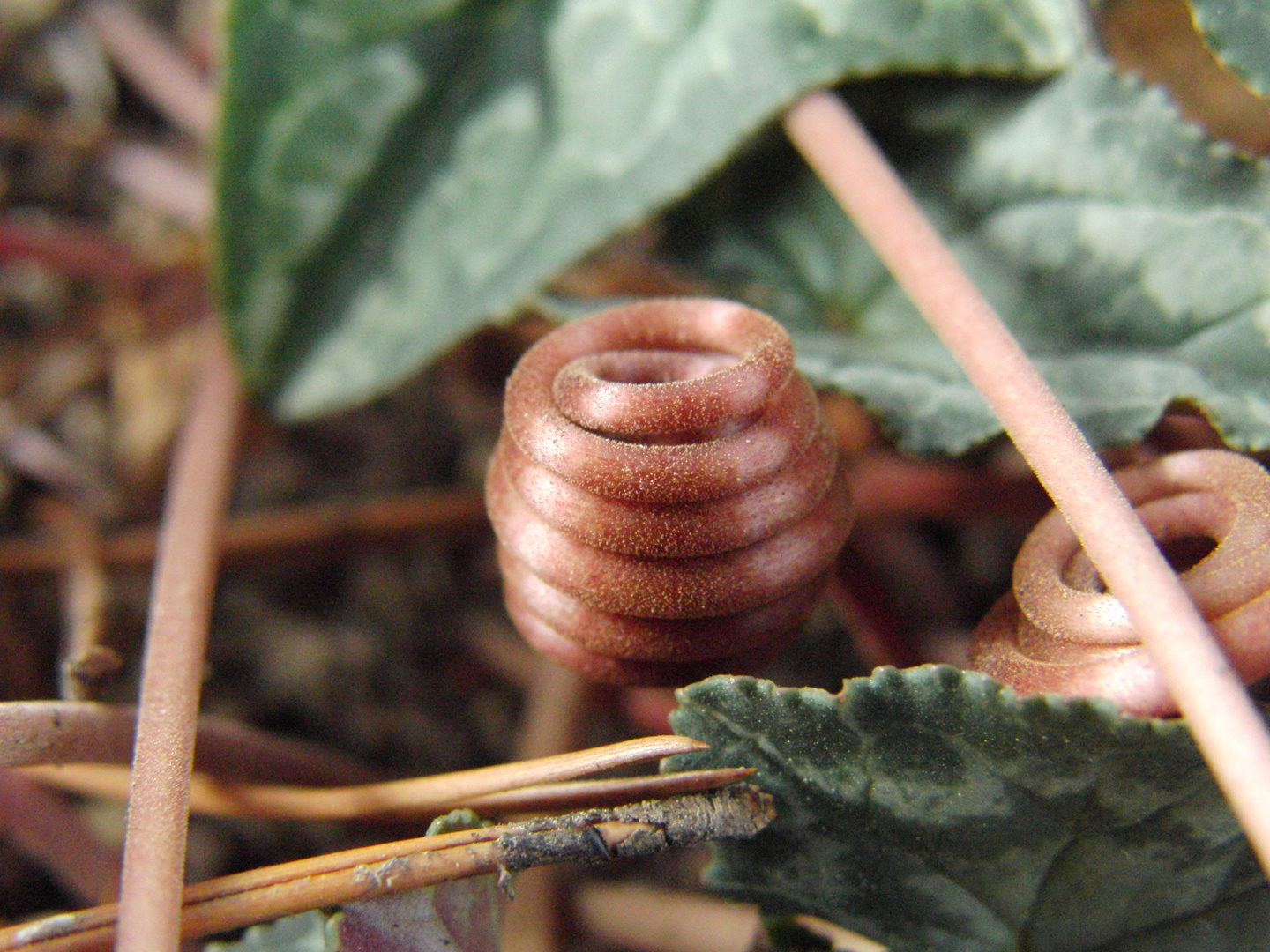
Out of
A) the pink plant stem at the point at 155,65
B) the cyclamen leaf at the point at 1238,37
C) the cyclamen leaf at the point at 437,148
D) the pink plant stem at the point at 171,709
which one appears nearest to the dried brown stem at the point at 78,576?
the pink plant stem at the point at 171,709

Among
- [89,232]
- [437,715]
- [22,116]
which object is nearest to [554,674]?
[437,715]

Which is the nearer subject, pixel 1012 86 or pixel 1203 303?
pixel 1203 303

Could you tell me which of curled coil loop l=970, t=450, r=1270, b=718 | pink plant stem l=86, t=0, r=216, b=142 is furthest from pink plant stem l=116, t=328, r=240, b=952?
pink plant stem l=86, t=0, r=216, b=142

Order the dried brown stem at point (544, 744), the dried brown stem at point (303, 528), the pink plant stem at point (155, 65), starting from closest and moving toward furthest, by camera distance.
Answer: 1. the dried brown stem at point (544, 744)
2. the dried brown stem at point (303, 528)
3. the pink plant stem at point (155, 65)

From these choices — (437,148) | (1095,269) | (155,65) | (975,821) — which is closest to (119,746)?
(975,821)

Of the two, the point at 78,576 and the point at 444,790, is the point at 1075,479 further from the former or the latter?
the point at 78,576

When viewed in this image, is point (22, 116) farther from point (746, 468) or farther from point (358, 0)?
point (746, 468)

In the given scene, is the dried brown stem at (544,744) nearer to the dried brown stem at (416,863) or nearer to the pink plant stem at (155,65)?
the dried brown stem at (416,863)
